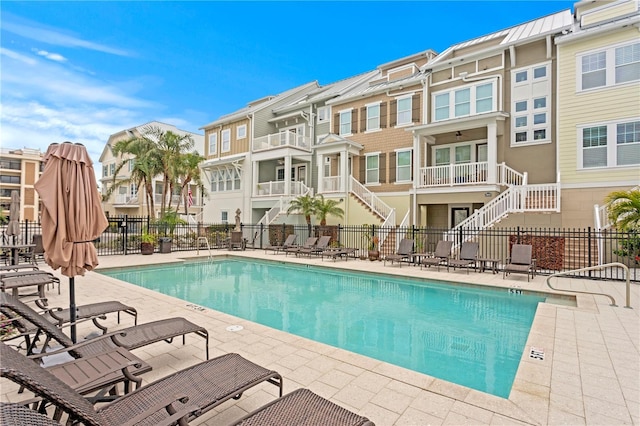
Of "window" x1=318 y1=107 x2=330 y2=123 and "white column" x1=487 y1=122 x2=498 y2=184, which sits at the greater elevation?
"window" x1=318 y1=107 x2=330 y2=123

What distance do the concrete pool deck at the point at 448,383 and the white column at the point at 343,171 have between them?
1396 cm

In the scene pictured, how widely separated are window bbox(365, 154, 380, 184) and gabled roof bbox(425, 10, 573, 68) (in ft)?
19.6

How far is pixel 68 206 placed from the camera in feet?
12.7

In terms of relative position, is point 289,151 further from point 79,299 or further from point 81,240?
point 81,240

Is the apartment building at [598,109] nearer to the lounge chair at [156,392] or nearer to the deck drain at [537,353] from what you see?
the deck drain at [537,353]

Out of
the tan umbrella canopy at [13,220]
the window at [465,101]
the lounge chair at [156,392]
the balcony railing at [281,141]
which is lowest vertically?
the lounge chair at [156,392]

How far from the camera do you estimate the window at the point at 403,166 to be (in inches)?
773

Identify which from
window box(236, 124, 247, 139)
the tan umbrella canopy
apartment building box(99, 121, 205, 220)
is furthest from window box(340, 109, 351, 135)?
apartment building box(99, 121, 205, 220)

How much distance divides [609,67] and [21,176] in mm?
73656

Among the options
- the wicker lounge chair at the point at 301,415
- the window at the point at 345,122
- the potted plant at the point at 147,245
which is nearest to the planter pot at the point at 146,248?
the potted plant at the point at 147,245

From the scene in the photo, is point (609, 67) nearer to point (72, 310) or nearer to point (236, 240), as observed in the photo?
point (72, 310)

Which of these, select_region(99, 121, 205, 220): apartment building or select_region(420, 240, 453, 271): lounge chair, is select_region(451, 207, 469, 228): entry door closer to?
select_region(420, 240, 453, 271): lounge chair

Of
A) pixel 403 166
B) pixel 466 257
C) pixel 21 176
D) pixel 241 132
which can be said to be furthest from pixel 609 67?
pixel 21 176

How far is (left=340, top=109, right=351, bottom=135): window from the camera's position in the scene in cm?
2255
